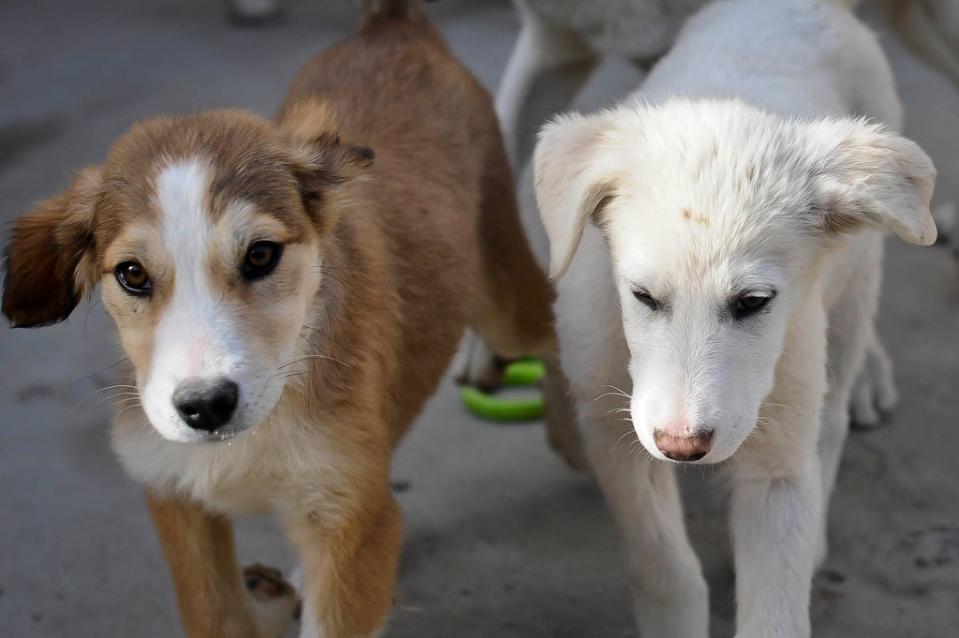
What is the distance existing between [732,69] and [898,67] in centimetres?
434

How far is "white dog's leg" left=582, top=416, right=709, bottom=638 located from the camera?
3541 mm

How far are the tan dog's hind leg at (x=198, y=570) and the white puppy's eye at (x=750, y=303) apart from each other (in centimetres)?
139

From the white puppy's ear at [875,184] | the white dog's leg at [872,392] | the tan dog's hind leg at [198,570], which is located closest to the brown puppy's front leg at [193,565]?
the tan dog's hind leg at [198,570]

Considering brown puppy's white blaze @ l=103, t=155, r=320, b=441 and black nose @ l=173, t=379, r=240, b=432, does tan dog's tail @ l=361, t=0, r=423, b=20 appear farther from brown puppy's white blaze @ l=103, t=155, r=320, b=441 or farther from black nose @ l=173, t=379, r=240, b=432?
black nose @ l=173, t=379, r=240, b=432

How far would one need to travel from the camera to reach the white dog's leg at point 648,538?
354 centimetres

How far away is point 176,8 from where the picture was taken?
8836 mm

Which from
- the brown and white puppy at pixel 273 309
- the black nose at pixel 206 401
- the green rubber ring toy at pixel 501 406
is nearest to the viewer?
the black nose at pixel 206 401

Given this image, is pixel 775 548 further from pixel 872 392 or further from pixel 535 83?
pixel 535 83

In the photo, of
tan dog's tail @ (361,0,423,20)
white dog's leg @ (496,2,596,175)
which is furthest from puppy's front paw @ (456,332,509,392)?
tan dog's tail @ (361,0,423,20)

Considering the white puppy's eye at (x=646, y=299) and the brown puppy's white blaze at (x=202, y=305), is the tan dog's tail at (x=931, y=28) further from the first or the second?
the brown puppy's white blaze at (x=202, y=305)

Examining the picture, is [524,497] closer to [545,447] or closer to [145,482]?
[545,447]

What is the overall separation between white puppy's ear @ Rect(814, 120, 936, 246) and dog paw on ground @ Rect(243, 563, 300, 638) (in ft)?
5.94

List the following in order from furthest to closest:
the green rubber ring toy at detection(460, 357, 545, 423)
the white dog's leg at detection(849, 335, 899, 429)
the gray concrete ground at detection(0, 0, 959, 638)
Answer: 1. the green rubber ring toy at detection(460, 357, 545, 423)
2. the white dog's leg at detection(849, 335, 899, 429)
3. the gray concrete ground at detection(0, 0, 959, 638)

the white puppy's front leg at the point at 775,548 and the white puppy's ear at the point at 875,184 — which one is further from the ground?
the white puppy's ear at the point at 875,184
